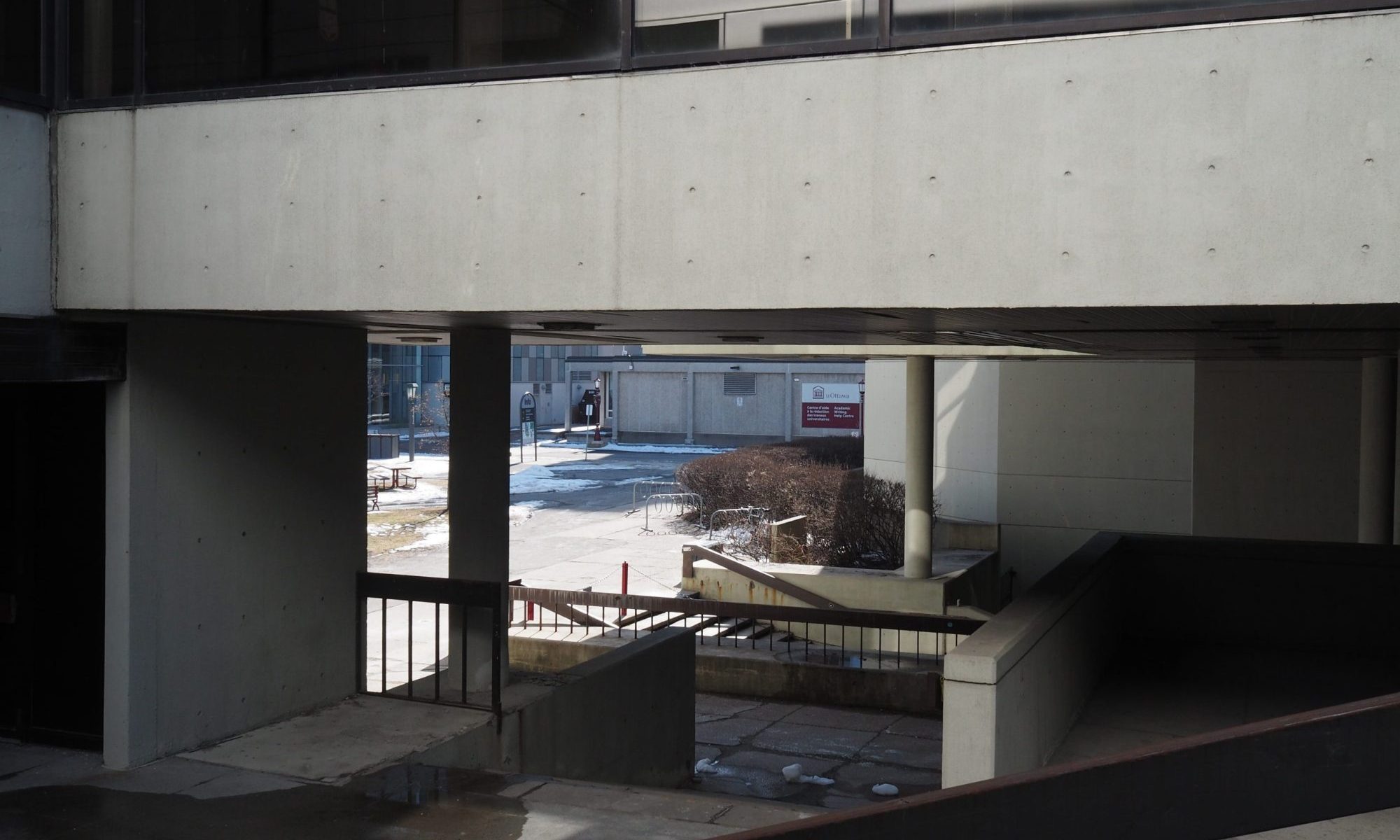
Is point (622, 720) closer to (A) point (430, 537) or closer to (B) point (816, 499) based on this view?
(B) point (816, 499)

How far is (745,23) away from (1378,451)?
470 inches

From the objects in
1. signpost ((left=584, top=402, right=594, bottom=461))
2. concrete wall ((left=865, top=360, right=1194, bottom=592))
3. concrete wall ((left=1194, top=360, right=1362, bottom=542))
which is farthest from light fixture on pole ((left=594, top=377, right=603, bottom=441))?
Result: concrete wall ((left=1194, top=360, right=1362, bottom=542))

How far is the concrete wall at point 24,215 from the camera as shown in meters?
6.71

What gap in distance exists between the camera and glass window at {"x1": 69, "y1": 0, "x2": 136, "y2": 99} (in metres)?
6.95

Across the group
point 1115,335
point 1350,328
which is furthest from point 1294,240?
point 1115,335

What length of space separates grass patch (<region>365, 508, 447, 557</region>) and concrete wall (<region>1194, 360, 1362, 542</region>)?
576 inches

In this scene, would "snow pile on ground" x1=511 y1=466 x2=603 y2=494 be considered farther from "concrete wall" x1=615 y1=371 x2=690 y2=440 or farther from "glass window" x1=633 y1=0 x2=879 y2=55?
"glass window" x1=633 y1=0 x2=879 y2=55

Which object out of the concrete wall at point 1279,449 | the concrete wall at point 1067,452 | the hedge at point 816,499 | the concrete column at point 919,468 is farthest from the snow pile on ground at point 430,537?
the concrete wall at point 1279,449

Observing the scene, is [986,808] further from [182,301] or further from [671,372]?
[671,372]

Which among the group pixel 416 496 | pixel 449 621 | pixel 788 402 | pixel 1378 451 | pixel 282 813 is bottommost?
pixel 416 496

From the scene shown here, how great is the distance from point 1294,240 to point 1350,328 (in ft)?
11.0

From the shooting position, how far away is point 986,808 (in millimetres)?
1699

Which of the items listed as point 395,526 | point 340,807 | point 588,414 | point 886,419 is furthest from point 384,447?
point 340,807

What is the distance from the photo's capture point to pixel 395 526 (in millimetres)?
27078
